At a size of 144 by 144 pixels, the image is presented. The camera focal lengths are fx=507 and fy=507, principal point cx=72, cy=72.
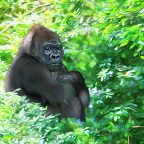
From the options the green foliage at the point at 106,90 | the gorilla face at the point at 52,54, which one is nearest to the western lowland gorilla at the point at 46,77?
the gorilla face at the point at 52,54

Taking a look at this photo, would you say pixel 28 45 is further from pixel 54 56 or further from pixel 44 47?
pixel 54 56

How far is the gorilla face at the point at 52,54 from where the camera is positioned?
5070 mm

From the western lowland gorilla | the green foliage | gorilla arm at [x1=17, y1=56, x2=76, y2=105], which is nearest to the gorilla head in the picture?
the western lowland gorilla

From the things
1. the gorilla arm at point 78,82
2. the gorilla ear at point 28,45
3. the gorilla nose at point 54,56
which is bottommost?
the gorilla arm at point 78,82

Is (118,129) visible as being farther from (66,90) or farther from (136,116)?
(66,90)

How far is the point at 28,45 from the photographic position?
5059 millimetres

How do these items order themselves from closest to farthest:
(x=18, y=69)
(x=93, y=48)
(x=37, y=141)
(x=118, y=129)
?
(x=37, y=141), (x=118, y=129), (x=93, y=48), (x=18, y=69)

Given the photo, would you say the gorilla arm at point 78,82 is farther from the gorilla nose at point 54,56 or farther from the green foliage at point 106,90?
the green foliage at point 106,90

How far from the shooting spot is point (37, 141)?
2.73m

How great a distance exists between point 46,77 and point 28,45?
393 millimetres

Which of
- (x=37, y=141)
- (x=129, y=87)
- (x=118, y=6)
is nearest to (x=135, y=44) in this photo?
(x=129, y=87)

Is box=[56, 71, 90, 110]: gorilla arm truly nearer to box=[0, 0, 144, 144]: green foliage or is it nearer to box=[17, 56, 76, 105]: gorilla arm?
box=[17, 56, 76, 105]: gorilla arm

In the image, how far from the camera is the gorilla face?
5.07m

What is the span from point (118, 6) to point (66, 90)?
5.13 feet
